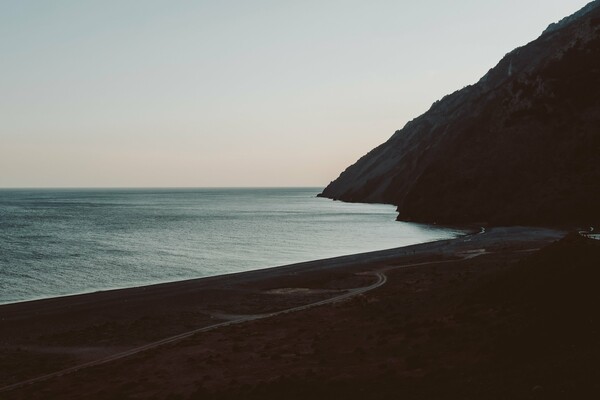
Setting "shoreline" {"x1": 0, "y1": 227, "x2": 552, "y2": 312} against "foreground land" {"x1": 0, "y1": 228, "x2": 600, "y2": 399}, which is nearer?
"foreground land" {"x1": 0, "y1": 228, "x2": 600, "y2": 399}

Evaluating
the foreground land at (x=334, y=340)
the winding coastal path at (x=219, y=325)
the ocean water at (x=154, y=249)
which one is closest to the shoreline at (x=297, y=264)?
the ocean water at (x=154, y=249)

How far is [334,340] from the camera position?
26828mm

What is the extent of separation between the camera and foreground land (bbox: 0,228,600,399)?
712 inches

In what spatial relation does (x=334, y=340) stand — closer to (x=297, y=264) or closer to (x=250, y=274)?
(x=250, y=274)

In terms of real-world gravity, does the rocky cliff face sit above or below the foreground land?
above

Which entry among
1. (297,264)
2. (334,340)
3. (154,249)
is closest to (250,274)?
(297,264)

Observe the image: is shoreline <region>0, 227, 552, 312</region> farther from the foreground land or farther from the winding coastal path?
the winding coastal path

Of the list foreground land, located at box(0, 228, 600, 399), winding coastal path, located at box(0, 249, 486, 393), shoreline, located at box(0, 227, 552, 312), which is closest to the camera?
foreground land, located at box(0, 228, 600, 399)

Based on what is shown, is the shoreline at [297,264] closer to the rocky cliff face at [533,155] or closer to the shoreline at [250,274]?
the shoreline at [250,274]

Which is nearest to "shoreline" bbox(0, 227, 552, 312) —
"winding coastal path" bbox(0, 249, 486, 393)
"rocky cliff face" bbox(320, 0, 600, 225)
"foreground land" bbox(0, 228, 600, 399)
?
"foreground land" bbox(0, 228, 600, 399)

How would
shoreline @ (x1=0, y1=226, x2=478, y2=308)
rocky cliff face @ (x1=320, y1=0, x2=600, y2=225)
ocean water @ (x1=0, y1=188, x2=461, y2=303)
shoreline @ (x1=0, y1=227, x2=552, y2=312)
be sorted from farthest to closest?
rocky cliff face @ (x1=320, y1=0, x2=600, y2=225) → ocean water @ (x1=0, y1=188, x2=461, y2=303) → shoreline @ (x1=0, y1=226, x2=478, y2=308) → shoreline @ (x1=0, y1=227, x2=552, y2=312)

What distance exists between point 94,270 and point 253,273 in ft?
63.4

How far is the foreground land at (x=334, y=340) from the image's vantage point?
18.1m

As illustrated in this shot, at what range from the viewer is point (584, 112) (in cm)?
9919
